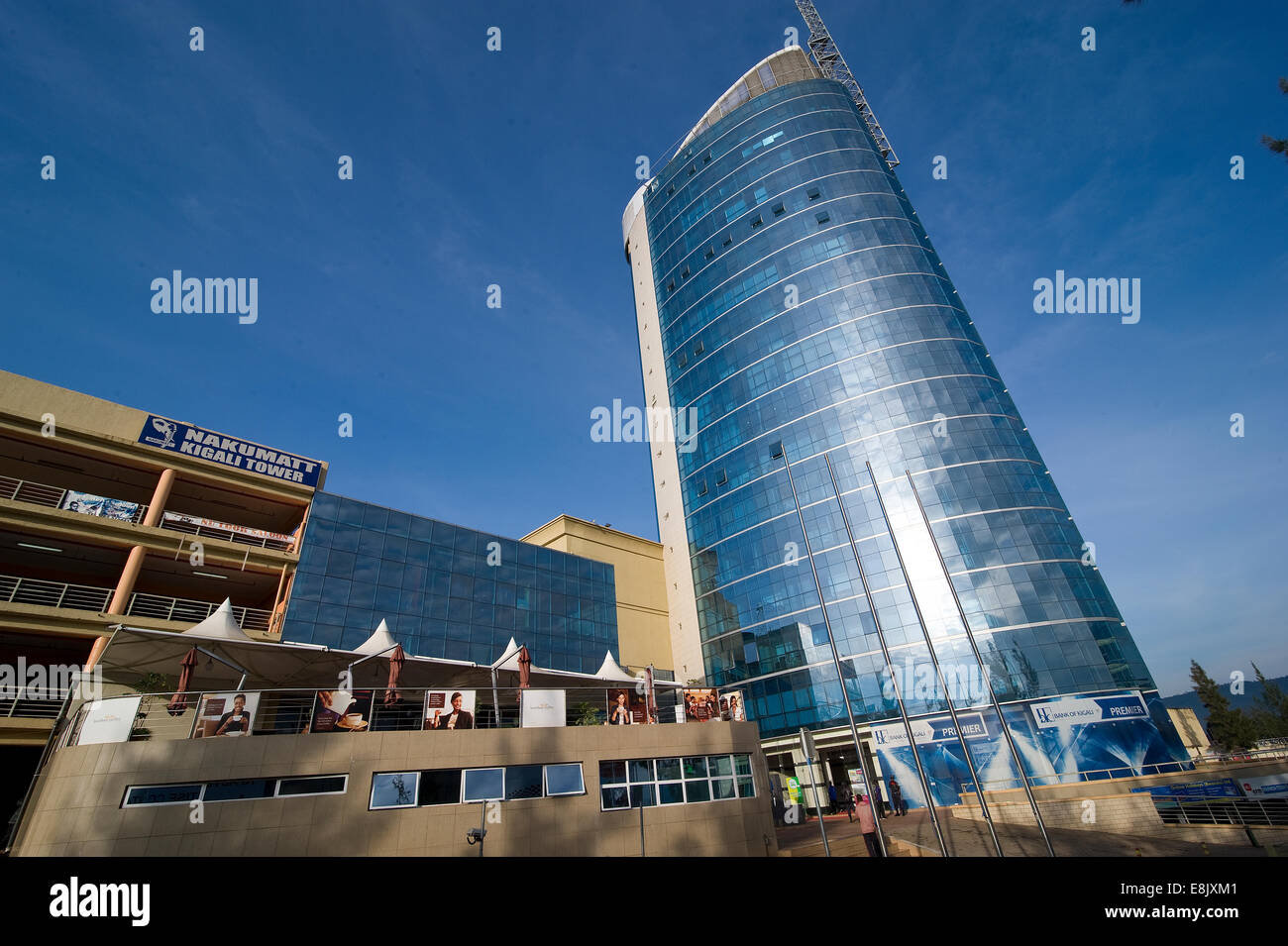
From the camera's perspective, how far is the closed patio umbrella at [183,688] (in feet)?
55.9

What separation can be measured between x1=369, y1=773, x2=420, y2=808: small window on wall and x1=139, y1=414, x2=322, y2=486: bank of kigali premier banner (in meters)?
23.7

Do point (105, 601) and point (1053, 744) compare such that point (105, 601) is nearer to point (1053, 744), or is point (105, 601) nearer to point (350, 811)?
point (350, 811)

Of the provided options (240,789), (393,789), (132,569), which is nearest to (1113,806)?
(393,789)

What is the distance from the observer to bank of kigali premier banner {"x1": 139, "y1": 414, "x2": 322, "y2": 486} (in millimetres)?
31250

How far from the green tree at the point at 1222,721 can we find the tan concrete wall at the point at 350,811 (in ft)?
→ 257

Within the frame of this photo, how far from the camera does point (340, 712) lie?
17672 mm

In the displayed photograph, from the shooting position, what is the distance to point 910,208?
210ft

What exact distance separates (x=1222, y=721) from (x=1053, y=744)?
62222mm

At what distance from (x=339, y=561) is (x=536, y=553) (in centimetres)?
1431

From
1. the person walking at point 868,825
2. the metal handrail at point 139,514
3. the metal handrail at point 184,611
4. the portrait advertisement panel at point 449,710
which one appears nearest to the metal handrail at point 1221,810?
the person walking at point 868,825

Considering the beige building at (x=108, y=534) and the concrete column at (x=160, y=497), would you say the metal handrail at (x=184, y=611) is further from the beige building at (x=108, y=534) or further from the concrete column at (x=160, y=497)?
the concrete column at (x=160, y=497)

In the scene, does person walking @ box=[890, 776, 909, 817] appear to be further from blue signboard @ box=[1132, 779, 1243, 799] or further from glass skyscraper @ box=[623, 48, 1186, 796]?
blue signboard @ box=[1132, 779, 1243, 799]
